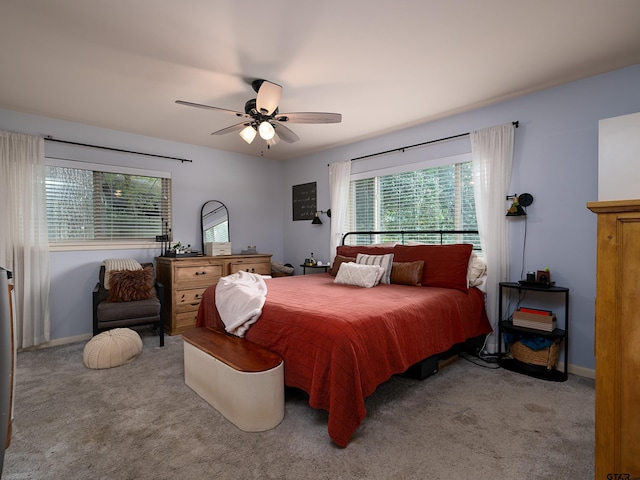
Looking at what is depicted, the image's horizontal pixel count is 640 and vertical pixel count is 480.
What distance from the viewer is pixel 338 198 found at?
16.0 ft

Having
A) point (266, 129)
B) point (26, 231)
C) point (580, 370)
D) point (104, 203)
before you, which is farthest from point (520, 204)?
point (26, 231)

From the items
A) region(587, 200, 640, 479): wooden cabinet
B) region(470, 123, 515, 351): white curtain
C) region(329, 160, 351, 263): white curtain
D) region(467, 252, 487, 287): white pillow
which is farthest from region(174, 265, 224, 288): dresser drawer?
region(587, 200, 640, 479): wooden cabinet

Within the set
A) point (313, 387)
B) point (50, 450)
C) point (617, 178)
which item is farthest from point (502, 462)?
point (50, 450)

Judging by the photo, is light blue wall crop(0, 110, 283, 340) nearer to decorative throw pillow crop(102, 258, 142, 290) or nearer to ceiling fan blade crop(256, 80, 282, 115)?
decorative throw pillow crop(102, 258, 142, 290)

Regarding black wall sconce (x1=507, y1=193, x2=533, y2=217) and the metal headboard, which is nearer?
black wall sconce (x1=507, y1=193, x2=533, y2=217)

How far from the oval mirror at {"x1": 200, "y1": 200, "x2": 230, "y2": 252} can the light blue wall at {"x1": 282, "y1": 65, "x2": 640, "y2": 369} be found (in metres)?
3.79

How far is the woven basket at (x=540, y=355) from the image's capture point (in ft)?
9.41

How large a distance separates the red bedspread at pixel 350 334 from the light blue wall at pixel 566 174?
811 mm

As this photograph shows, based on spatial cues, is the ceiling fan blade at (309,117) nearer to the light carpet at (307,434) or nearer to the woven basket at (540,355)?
the light carpet at (307,434)

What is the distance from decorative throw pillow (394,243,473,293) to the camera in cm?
324

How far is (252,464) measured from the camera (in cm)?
173

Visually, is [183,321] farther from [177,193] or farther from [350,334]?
[350,334]

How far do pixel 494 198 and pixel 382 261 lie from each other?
1.30 m

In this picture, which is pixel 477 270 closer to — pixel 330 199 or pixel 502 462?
pixel 502 462
